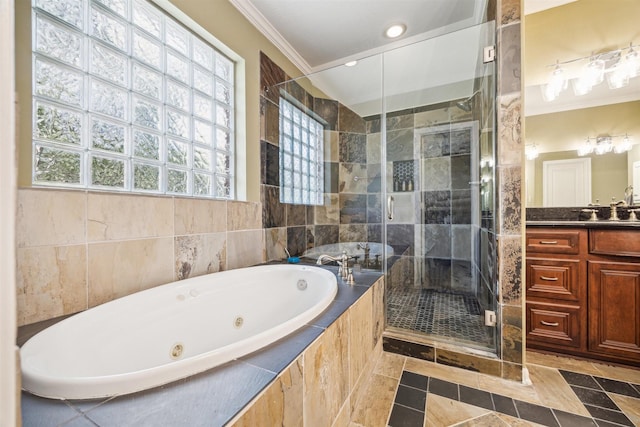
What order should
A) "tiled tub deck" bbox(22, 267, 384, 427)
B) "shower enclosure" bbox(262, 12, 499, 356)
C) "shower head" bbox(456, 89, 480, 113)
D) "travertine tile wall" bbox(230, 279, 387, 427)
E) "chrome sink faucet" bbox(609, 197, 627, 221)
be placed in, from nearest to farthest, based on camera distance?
"tiled tub deck" bbox(22, 267, 384, 427) < "travertine tile wall" bbox(230, 279, 387, 427) < "chrome sink faucet" bbox(609, 197, 627, 221) < "shower enclosure" bbox(262, 12, 499, 356) < "shower head" bbox(456, 89, 480, 113)

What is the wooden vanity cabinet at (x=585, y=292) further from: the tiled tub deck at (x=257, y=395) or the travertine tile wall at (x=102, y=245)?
the travertine tile wall at (x=102, y=245)

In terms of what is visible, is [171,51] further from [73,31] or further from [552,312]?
[552,312]

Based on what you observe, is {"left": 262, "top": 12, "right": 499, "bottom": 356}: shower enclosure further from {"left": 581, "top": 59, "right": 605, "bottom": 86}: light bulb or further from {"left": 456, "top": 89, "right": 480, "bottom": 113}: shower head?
{"left": 581, "top": 59, "right": 605, "bottom": 86}: light bulb

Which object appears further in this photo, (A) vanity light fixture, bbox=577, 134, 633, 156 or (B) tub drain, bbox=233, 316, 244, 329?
(A) vanity light fixture, bbox=577, 134, 633, 156

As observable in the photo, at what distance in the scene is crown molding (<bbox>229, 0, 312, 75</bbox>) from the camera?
6.30 feet

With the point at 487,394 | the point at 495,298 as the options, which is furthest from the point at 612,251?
the point at 487,394

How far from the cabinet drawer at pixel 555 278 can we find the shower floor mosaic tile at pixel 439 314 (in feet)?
1.30

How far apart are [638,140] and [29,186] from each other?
3.59m

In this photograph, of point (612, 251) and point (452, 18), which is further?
point (452, 18)

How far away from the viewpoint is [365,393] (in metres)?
1.38

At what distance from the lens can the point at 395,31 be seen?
2.22 metres

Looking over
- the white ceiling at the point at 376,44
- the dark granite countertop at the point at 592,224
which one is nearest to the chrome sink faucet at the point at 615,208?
the dark granite countertop at the point at 592,224

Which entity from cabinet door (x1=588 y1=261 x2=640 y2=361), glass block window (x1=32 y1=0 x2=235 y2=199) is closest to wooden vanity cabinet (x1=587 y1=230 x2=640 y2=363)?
cabinet door (x1=588 y1=261 x2=640 y2=361)
